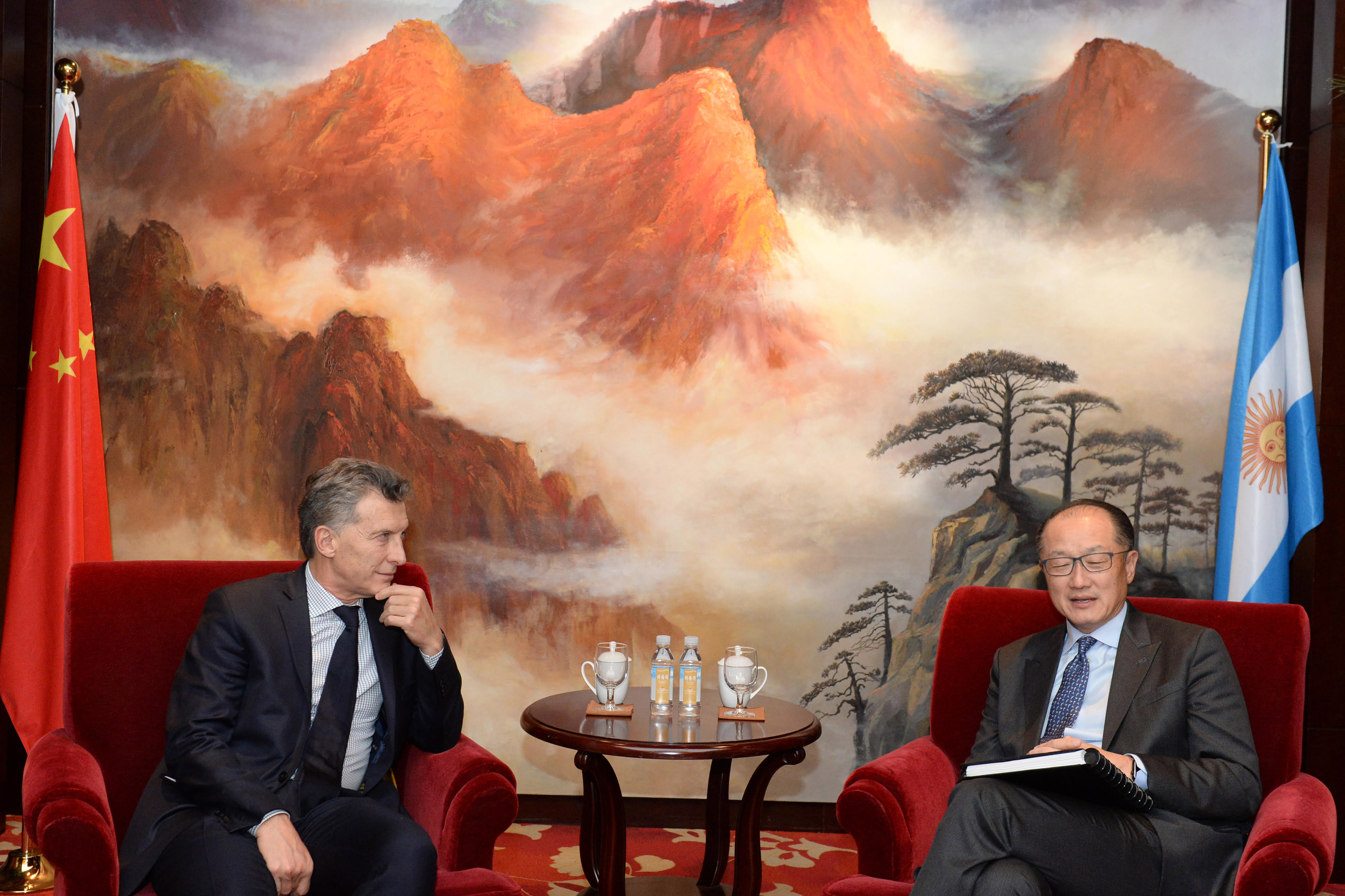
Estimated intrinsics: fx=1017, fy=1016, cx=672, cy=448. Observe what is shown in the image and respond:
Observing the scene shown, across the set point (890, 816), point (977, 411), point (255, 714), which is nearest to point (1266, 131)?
point (977, 411)

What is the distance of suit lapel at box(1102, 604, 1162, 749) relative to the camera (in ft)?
7.46

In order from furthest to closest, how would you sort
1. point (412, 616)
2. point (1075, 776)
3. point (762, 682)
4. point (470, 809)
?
1. point (762, 682)
2. point (412, 616)
3. point (470, 809)
4. point (1075, 776)

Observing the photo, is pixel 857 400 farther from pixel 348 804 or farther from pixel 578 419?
pixel 348 804

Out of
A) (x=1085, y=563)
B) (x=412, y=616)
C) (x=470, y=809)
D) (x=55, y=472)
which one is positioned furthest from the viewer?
(x=55, y=472)

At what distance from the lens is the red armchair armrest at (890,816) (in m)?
2.22

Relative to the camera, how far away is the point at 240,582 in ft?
7.57

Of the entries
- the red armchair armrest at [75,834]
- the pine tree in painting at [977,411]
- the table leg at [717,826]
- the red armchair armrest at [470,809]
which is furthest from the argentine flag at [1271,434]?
the red armchair armrest at [75,834]

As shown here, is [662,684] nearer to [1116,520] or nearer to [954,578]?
[1116,520]

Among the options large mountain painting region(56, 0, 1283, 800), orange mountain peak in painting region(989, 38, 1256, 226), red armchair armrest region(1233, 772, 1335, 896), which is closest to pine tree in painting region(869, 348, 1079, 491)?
large mountain painting region(56, 0, 1283, 800)

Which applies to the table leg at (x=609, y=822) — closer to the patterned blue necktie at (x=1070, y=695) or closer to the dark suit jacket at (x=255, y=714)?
the dark suit jacket at (x=255, y=714)

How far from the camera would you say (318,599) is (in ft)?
7.64

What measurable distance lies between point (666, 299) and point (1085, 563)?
1.93m

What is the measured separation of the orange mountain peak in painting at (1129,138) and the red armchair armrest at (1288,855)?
2.39 metres

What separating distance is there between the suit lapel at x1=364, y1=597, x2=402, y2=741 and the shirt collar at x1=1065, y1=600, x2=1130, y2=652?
1616mm
